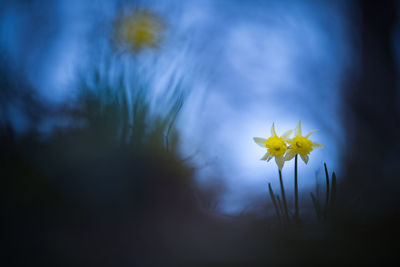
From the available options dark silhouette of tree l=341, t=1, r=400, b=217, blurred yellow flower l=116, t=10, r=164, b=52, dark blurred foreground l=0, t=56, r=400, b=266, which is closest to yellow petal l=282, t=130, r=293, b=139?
dark blurred foreground l=0, t=56, r=400, b=266

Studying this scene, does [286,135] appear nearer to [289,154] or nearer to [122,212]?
[289,154]

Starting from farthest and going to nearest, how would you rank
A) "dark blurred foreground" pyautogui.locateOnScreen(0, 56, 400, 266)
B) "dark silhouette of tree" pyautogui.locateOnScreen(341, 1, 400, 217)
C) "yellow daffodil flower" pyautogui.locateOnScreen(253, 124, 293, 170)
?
"dark silhouette of tree" pyautogui.locateOnScreen(341, 1, 400, 217)
"yellow daffodil flower" pyautogui.locateOnScreen(253, 124, 293, 170)
"dark blurred foreground" pyautogui.locateOnScreen(0, 56, 400, 266)

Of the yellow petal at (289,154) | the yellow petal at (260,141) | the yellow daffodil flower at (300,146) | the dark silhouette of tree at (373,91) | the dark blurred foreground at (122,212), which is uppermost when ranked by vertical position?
the dark silhouette of tree at (373,91)

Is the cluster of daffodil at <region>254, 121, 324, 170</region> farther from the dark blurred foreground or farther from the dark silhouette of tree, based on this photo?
the dark silhouette of tree

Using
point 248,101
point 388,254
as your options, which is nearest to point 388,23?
point 248,101

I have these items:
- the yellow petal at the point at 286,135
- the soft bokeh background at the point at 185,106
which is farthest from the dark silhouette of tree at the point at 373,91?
the yellow petal at the point at 286,135

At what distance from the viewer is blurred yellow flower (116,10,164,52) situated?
384 mm

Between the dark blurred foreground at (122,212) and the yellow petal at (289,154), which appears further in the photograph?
the yellow petal at (289,154)

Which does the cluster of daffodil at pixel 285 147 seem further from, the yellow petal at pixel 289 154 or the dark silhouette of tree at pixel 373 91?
the dark silhouette of tree at pixel 373 91

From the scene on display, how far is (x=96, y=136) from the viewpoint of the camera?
0.27 meters

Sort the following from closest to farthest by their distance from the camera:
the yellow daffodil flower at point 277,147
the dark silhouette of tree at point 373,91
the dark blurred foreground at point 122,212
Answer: the dark blurred foreground at point 122,212, the yellow daffodil flower at point 277,147, the dark silhouette of tree at point 373,91

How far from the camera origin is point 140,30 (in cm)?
40

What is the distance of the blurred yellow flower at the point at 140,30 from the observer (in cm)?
38

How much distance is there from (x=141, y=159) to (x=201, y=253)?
13 centimetres
